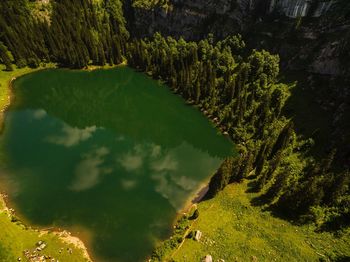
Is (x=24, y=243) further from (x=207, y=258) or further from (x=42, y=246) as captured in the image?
(x=207, y=258)

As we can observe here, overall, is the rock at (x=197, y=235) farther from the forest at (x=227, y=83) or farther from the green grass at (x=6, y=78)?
the green grass at (x=6, y=78)

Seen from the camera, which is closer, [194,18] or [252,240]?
[252,240]

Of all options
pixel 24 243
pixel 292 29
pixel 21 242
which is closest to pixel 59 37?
pixel 292 29

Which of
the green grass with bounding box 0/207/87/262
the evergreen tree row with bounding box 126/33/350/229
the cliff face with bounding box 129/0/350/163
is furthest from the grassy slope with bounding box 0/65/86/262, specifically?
Answer: the cliff face with bounding box 129/0/350/163

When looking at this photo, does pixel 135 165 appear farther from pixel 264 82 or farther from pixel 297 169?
pixel 264 82

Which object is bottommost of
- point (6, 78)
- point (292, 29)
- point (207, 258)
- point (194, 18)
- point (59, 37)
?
point (207, 258)

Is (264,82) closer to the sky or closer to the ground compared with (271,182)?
closer to the sky

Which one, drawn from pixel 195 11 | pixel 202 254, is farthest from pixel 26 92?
pixel 202 254
